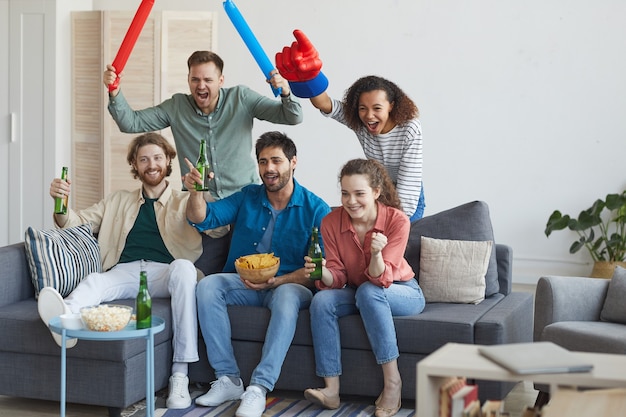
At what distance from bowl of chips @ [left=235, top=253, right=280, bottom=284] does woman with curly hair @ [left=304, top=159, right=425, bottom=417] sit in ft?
0.59

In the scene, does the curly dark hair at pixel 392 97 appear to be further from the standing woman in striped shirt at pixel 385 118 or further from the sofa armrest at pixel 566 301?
the sofa armrest at pixel 566 301

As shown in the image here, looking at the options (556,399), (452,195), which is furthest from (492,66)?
(556,399)

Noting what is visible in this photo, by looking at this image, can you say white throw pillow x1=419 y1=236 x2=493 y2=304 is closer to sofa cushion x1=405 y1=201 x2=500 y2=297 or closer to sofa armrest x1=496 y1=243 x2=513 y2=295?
sofa cushion x1=405 y1=201 x2=500 y2=297

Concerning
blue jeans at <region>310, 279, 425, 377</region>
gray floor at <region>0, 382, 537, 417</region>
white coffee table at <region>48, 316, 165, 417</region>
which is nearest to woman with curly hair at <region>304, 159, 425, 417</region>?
blue jeans at <region>310, 279, 425, 377</region>

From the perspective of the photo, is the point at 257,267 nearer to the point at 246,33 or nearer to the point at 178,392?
the point at 178,392

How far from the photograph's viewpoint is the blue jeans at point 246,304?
3660 mm

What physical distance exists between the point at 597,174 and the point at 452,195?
3.36ft

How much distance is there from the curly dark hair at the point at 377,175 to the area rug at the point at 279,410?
0.83 metres

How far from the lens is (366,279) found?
379cm

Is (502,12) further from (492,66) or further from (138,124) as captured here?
(138,124)

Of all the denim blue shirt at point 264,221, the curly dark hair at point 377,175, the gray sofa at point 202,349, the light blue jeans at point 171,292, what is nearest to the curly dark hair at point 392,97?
the curly dark hair at point 377,175

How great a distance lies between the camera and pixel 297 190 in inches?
160

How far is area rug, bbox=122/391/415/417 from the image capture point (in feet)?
11.9

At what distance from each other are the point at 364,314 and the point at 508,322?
0.58 metres
